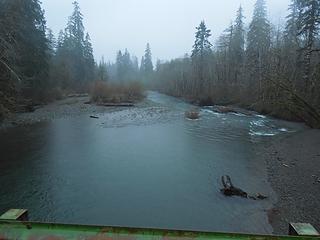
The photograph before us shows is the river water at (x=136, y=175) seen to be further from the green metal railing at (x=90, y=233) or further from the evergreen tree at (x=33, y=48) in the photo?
the evergreen tree at (x=33, y=48)

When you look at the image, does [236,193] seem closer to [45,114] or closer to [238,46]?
[45,114]

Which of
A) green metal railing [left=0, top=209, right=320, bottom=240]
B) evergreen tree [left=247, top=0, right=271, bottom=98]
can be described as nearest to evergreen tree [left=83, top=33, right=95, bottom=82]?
evergreen tree [left=247, top=0, right=271, bottom=98]

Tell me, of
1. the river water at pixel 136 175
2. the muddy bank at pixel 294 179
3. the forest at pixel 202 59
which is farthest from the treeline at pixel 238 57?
the river water at pixel 136 175

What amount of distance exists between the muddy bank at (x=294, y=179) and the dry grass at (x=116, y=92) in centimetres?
2959

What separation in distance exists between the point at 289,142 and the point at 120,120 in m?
15.3

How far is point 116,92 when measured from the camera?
48.8 metres

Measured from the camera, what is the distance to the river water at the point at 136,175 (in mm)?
9328

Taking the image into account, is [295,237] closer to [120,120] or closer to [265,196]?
[265,196]

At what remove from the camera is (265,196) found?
10961 mm

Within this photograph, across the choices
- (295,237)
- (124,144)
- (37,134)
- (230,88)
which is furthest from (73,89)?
(295,237)

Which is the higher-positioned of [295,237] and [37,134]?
[295,237]

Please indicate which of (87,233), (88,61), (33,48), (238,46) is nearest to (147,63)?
(88,61)

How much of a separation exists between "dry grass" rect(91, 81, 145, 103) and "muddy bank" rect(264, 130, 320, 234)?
29587mm

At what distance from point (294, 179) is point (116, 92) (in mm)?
38765
